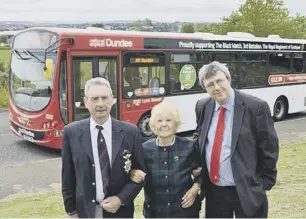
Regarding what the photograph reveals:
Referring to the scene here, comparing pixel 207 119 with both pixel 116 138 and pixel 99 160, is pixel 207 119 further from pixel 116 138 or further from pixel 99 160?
pixel 99 160

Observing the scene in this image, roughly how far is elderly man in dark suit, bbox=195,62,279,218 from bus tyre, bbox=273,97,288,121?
12099mm

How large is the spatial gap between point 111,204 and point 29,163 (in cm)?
625

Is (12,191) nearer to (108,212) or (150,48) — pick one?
(108,212)

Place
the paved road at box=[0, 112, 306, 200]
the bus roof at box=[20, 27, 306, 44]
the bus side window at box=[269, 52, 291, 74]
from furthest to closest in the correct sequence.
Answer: the bus side window at box=[269, 52, 291, 74]
the bus roof at box=[20, 27, 306, 44]
the paved road at box=[0, 112, 306, 200]

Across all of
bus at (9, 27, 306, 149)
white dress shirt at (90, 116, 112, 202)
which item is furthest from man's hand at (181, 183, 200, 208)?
bus at (9, 27, 306, 149)

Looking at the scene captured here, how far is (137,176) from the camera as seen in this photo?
3.24 meters

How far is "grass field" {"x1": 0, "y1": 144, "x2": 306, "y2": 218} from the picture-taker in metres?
5.30

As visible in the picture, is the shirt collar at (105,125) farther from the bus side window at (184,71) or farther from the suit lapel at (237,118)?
the bus side window at (184,71)

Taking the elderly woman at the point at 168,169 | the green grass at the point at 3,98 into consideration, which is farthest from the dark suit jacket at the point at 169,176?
the green grass at the point at 3,98

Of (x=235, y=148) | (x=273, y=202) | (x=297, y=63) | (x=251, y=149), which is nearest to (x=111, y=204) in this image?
(x=235, y=148)

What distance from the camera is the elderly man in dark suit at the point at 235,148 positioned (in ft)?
10.9

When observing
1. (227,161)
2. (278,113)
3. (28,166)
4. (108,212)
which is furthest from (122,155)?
(278,113)

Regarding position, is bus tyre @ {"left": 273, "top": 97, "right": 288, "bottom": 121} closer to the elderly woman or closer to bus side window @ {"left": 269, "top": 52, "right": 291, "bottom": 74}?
bus side window @ {"left": 269, "top": 52, "right": 291, "bottom": 74}

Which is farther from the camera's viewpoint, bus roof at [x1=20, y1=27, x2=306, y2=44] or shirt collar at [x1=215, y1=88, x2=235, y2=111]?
bus roof at [x1=20, y1=27, x2=306, y2=44]
